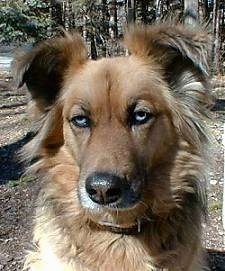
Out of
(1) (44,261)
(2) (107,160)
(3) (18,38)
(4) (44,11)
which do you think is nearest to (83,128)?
(2) (107,160)

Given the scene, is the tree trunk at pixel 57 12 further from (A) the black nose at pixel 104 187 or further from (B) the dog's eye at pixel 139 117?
(A) the black nose at pixel 104 187

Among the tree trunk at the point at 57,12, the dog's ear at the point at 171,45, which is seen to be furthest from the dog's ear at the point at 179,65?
the tree trunk at the point at 57,12

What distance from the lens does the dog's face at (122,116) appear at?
2.81 meters

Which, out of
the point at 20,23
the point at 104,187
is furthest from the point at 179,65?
the point at 20,23

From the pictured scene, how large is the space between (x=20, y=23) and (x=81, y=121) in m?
9.24

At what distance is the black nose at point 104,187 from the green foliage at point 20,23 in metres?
9.04

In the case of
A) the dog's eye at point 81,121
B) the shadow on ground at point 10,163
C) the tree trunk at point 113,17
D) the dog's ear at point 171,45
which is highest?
the dog's ear at point 171,45

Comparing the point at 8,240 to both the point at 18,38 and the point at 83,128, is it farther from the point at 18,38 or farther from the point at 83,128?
the point at 18,38

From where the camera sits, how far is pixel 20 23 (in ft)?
38.8

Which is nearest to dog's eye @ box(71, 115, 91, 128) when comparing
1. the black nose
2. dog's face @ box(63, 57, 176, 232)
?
dog's face @ box(63, 57, 176, 232)

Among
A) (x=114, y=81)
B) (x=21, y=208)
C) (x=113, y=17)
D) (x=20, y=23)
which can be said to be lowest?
(x=113, y=17)

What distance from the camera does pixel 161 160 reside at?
3088 millimetres

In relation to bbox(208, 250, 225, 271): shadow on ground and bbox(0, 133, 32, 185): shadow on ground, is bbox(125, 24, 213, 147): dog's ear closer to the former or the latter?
bbox(208, 250, 225, 271): shadow on ground

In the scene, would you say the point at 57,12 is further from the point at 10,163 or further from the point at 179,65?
the point at 179,65
